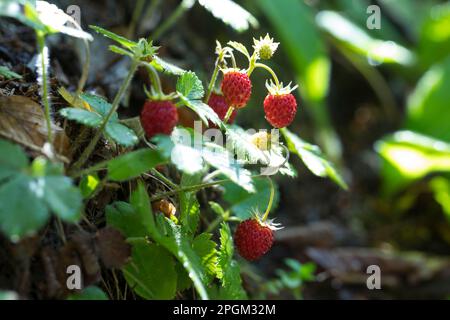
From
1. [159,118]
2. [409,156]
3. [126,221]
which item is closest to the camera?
[159,118]

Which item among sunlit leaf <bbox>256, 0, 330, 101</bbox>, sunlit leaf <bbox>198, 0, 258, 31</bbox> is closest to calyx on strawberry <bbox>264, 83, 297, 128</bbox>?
sunlit leaf <bbox>198, 0, 258, 31</bbox>

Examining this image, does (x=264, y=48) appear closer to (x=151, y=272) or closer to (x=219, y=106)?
(x=219, y=106)

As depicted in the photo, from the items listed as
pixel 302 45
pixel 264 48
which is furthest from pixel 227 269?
pixel 302 45

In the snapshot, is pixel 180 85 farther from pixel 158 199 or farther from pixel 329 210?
pixel 329 210

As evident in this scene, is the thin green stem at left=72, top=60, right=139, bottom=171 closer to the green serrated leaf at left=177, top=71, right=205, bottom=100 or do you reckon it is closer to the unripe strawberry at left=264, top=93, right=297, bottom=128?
the green serrated leaf at left=177, top=71, right=205, bottom=100

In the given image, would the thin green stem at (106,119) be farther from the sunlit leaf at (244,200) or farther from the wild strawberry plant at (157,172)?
the sunlit leaf at (244,200)

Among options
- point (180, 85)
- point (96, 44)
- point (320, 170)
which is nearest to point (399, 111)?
point (96, 44)
